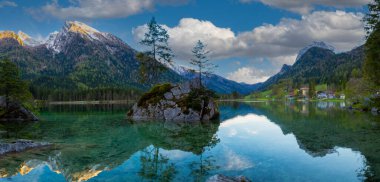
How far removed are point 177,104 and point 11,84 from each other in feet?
109

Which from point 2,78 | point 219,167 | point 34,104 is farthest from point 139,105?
point 219,167

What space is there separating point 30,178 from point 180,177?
8938mm

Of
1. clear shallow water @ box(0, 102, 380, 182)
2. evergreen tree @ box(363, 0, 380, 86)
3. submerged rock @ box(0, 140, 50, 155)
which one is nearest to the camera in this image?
clear shallow water @ box(0, 102, 380, 182)

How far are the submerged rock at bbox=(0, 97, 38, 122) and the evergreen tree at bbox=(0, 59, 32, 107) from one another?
209 centimetres

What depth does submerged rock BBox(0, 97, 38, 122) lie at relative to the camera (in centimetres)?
5784

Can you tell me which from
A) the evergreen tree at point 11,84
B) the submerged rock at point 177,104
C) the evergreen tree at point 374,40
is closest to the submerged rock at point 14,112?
the evergreen tree at point 11,84

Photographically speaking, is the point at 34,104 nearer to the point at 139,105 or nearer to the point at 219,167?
the point at 139,105

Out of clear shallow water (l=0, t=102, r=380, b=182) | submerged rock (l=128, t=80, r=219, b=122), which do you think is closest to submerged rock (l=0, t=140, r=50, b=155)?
clear shallow water (l=0, t=102, r=380, b=182)

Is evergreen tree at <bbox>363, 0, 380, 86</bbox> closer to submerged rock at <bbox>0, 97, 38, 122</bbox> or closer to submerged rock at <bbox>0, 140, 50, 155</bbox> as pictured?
submerged rock at <bbox>0, 140, 50, 155</bbox>

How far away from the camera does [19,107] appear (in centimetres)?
5922

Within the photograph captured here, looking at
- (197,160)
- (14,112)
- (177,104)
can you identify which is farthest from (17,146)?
(14,112)

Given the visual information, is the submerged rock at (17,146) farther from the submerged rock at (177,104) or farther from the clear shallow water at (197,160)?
the submerged rock at (177,104)

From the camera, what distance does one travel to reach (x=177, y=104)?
195 ft

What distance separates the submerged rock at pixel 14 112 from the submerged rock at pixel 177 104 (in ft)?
70.2
